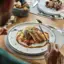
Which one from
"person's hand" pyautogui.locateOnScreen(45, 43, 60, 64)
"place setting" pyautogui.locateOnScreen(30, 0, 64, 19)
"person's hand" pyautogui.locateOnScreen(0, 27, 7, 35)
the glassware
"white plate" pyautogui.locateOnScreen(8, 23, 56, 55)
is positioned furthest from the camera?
"place setting" pyautogui.locateOnScreen(30, 0, 64, 19)

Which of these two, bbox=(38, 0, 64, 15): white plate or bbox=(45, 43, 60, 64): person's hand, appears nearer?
bbox=(45, 43, 60, 64): person's hand

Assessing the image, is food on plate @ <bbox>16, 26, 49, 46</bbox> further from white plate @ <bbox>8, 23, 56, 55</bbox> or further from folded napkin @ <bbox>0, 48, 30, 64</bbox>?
folded napkin @ <bbox>0, 48, 30, 64</bbox>

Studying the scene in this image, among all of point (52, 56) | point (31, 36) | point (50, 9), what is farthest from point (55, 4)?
point (52, 56)

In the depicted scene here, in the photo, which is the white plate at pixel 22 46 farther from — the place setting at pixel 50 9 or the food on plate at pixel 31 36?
the place setting at pixel 50 9

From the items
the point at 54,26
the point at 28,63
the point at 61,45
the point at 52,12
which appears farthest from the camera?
the point at 52,12

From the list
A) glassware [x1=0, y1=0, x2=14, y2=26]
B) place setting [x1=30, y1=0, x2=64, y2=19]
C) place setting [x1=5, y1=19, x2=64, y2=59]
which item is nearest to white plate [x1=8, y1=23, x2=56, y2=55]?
place setting [x1=5, y1=19, x2=64, y2=59]

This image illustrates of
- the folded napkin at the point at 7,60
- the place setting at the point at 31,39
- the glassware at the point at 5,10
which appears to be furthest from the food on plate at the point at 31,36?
the glassware at the point at 5,10

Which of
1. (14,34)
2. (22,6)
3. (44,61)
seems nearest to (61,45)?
(44,61)

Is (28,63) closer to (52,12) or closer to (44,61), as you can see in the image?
(44,61)
